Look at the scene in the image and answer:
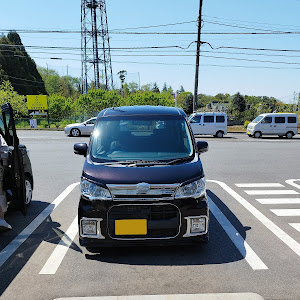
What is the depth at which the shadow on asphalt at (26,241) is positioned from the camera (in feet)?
10.1

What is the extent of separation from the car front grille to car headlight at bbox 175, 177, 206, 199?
16cm

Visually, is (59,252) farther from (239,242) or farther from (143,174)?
(239,242)

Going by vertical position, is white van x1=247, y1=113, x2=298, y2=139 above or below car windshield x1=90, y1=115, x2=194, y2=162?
below

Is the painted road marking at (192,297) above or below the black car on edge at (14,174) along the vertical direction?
below

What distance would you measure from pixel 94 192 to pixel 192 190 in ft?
3.60

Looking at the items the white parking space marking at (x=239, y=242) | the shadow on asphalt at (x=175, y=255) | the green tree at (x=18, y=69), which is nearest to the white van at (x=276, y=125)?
the white parking space marking at (x=239, y=242)

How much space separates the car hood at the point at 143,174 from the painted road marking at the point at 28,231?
1365 millimetres

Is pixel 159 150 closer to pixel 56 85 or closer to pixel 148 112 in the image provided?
pixel 148 112

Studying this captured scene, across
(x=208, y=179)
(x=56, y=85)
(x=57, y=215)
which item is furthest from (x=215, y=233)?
(x=56, y=85)

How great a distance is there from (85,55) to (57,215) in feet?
125

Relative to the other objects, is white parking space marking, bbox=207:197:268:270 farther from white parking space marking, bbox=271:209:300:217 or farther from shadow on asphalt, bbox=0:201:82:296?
shadow on asphalt, bbox=0:201:82:296

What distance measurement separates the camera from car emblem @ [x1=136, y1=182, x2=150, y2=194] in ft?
10.1

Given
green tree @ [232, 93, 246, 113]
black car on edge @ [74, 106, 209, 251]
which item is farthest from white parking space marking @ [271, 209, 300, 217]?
green tree @ [232, 93, 246, 113]

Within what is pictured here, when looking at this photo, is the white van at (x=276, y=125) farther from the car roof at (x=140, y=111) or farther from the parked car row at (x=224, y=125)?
the car roof at (x=140, y=111)
